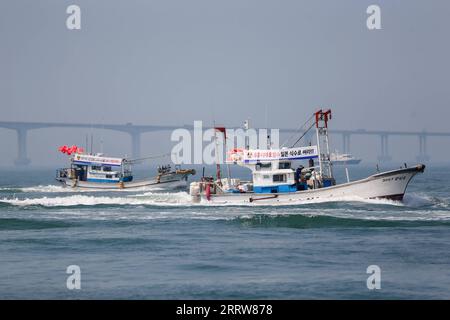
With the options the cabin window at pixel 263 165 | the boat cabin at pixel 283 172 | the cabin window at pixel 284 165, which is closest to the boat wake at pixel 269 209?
the boat cabin at pixel 283 172

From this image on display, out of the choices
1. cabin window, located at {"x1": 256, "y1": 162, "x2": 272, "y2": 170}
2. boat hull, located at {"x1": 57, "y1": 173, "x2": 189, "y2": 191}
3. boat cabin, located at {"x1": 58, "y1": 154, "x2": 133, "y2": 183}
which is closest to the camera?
cabin window, located at {"x1": 256, "y1": 162, "x2": 272, "y2": 170}

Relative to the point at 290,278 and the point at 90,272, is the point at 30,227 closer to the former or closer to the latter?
the point at 90,272

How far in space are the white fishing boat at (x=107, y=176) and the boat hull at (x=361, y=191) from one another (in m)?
35.1

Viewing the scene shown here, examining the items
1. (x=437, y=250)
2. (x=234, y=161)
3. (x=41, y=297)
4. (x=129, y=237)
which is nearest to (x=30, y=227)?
(x=129, y=237)

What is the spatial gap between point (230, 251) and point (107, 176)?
57276mm

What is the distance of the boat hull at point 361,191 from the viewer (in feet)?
170

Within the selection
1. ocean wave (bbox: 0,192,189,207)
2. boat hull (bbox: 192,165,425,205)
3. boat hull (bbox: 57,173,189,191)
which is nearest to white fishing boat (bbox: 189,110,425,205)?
boat hull (bbox: 192,165,425,205)

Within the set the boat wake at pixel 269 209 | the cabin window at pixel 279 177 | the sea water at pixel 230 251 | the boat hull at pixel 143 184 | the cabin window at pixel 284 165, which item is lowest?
the sea water at pixel 230 251

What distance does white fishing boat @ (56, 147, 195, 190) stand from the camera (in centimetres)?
8762

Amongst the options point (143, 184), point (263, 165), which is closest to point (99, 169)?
point (143, 184)

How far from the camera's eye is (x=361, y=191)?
171 ft

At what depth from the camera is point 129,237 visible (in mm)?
38812

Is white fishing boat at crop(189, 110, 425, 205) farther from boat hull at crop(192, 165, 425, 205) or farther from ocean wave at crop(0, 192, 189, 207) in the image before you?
ocean wave at crop(0, 192, 189, 207)

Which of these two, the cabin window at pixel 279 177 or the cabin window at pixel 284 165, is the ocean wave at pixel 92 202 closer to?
the cabin window at pixel 279 177
